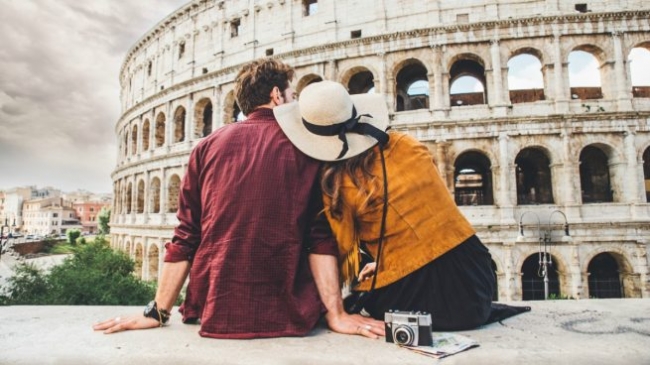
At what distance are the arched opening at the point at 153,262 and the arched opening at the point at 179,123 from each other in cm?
581

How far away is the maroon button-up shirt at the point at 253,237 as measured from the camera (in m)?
1.84

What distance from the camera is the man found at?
185 cm

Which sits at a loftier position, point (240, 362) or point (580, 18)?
point (580, 18)

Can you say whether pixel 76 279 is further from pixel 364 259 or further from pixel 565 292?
pixel 565 292

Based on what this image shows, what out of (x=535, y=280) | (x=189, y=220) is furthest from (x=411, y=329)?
(x=535, y=280)

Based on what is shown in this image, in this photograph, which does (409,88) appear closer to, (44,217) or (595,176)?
(595,176)

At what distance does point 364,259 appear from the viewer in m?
2.27

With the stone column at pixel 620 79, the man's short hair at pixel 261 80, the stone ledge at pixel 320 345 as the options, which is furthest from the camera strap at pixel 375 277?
the stone column at pixel 620 79

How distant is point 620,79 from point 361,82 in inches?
374

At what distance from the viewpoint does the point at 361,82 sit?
16219mm

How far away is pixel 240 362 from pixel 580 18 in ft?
53.8

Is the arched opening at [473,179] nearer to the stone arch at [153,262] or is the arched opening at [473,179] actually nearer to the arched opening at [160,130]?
the stone arch at [153,262]

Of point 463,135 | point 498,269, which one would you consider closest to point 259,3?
point 463,135

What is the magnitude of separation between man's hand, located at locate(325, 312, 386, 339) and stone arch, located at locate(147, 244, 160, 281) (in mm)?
19032
